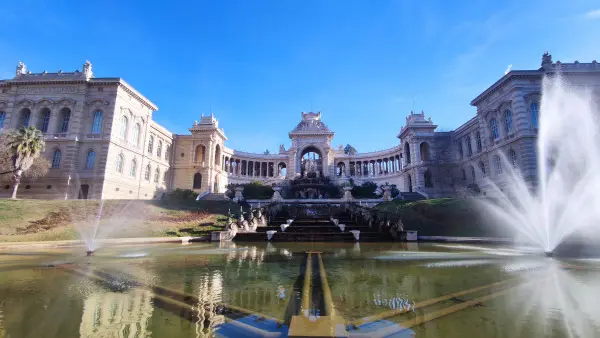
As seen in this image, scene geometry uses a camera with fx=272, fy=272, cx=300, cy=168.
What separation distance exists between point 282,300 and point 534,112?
43094mm

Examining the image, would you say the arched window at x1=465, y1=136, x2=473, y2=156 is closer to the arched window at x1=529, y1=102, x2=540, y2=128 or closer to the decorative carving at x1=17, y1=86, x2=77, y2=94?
the arched window at x1=529, y1=102, x2=540, y2=128

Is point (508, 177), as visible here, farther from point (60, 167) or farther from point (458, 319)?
point (60, 167)

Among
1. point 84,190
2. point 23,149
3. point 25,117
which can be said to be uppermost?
point 25,117

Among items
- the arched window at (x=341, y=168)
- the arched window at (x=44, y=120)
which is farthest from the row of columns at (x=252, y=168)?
the arched window at (x=44, y=120)

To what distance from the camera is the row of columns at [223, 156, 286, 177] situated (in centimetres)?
6725

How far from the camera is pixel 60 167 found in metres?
34.4

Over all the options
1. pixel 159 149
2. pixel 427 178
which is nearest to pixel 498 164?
pixel 427 178

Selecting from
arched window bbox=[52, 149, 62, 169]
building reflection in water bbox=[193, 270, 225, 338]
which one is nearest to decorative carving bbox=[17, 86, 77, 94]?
arched window bbox=[52, 149, 62, 169]

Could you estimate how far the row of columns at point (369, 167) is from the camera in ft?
218

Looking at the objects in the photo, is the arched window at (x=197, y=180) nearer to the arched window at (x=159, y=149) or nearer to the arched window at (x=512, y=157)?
the arched window at (x=159, y=149)

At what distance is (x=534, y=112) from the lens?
34094mm

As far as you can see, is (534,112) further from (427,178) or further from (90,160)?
(90,160)

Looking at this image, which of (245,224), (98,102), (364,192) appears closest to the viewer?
(245,224)

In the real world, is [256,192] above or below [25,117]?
below
